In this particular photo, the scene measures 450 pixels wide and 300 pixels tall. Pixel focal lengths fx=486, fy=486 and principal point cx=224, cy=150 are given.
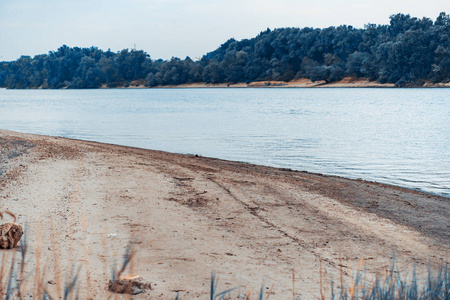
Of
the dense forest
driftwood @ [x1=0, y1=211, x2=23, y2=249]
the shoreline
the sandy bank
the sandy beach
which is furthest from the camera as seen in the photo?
the sandy bank

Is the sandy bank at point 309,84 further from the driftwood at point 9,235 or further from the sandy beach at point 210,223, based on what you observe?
the driftwood at point 9,235

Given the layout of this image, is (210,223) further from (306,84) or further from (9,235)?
(306,84)

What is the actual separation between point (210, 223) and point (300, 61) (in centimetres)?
12215

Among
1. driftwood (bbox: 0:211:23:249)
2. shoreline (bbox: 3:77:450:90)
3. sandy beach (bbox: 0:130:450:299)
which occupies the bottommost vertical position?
sandy beach (bbox: 0:130:450:299)

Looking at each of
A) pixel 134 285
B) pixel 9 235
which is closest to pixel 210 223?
pixel 134 285

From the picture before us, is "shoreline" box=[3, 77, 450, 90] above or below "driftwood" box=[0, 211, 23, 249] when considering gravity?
above

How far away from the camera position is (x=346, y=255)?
6676 mm

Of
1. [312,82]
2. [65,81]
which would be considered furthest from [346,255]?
[65,81]

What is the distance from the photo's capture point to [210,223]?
784 centimetres

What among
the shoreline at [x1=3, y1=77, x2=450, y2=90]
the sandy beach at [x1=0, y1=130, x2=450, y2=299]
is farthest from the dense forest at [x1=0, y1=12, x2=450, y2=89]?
the sandy beach at [x1=0, y1=130, x2=450, y2=299]

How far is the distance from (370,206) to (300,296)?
5.47m

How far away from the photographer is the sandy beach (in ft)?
18.4

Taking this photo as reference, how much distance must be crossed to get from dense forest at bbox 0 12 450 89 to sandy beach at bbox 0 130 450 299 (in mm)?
87128

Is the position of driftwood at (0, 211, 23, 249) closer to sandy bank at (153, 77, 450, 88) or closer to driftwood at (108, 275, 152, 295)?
driftwood at (108, 275, 152, 295)
